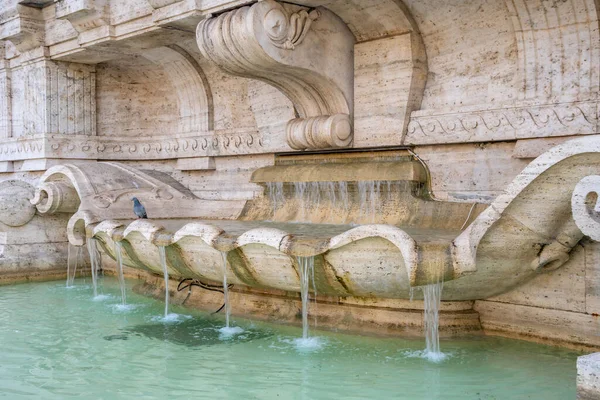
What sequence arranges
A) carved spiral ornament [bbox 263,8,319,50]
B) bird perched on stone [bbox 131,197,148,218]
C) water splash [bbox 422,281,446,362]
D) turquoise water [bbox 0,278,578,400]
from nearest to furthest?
1. turquoise water [bbox 0,278,578,400]
2. water splash [bbox 422,281,446,362]
3. carved spiral ornament [bbox 263,8,319,50]
4. bird perched on stone [bbox 131,197,148,218]

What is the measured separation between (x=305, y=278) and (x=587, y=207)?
163cm

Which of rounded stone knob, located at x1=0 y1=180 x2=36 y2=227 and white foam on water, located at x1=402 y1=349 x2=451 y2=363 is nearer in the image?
white foam on water, located at x1=402 y1=349 x2=451 y2=363

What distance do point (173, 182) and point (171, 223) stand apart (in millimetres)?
1584

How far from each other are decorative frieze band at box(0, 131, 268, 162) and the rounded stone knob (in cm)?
70

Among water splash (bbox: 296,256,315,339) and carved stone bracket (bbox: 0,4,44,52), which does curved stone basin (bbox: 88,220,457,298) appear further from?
carved stone bracket (bbox: 0,4,44,52)

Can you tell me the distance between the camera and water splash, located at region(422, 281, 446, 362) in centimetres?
380

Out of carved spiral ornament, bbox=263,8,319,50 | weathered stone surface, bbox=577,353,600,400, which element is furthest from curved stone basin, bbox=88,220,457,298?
carved spiral ornament, bbox=263,8,319,50

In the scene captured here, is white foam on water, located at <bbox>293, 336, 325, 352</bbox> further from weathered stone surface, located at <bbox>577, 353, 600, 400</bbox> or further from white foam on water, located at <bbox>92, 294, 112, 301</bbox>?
white foam on water, located at <bbox>92, 294, 112, 301</bbox>

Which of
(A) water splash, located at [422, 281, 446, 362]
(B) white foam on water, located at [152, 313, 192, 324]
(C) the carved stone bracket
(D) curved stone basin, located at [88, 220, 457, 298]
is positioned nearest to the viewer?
(D) curved stone basin, located at [88, 220, 457, 298]

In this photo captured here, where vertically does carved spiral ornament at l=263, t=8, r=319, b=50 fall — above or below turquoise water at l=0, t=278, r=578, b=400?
above

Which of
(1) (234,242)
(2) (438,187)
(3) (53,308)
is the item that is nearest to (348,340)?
(1) (234,242)

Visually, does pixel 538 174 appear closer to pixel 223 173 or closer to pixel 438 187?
pixel 438 187

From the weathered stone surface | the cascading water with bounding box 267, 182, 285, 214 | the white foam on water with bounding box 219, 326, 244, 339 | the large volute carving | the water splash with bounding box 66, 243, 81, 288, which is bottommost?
the white foam on water with bounding box 219, 326, 244, 339

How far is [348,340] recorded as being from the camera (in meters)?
4.11
